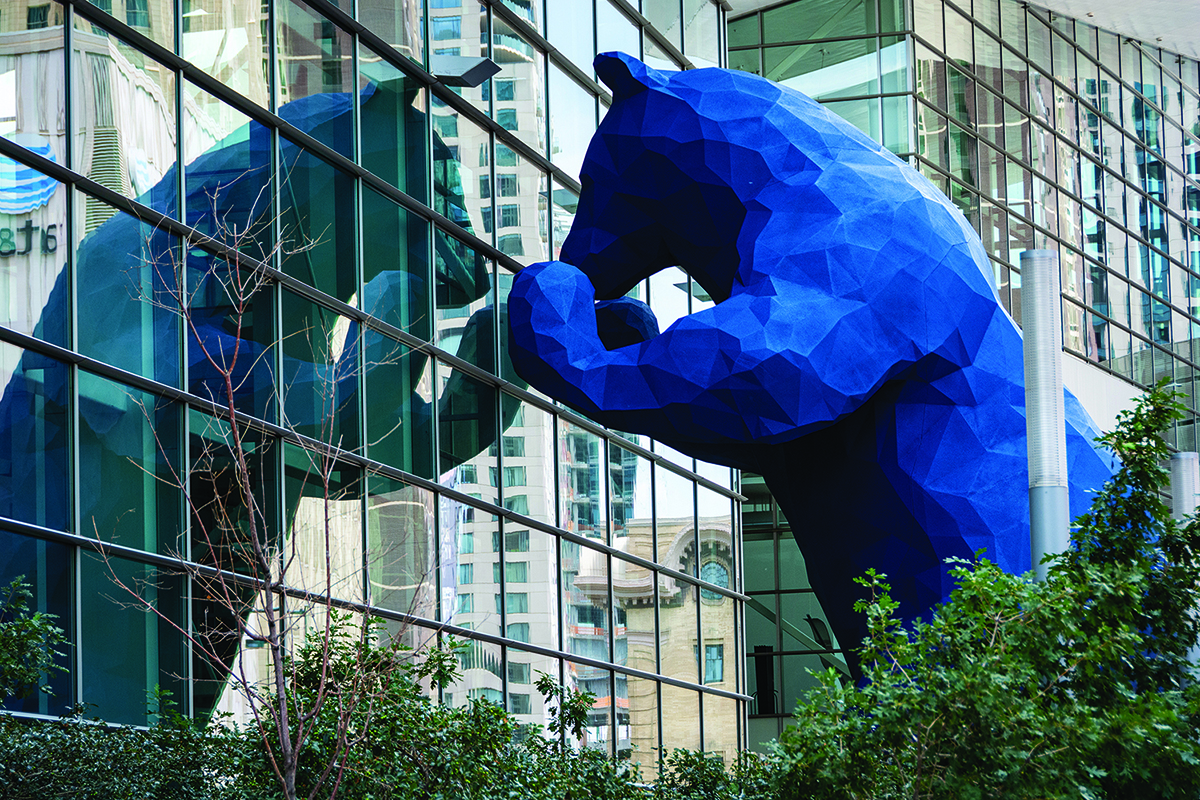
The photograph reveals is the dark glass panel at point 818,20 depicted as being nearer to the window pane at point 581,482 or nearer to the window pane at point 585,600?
the window pane at point 581,482

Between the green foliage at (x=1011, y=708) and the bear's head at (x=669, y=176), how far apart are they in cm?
285

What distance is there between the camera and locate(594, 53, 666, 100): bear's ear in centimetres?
891

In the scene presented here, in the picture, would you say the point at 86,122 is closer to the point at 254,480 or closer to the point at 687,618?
the point at 254,480

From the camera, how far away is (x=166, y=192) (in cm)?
1112

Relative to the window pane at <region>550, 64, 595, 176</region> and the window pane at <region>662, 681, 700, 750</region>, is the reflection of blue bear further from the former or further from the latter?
the window pane at <region>662, 681, 700, 750</region>

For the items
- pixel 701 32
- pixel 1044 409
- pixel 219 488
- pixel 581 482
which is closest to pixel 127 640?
pixel 219 488

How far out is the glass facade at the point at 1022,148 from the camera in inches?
1136

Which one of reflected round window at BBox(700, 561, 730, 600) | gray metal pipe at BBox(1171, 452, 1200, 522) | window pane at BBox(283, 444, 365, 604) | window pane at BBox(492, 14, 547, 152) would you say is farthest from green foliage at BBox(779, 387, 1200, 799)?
reflected round window at BBox(700, 561, 730, 600)

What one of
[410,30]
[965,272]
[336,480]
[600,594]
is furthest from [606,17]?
[965,272]

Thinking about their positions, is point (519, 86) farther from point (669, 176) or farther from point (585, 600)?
point (669, 176)

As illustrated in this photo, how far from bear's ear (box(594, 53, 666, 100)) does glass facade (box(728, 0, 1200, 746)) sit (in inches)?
744

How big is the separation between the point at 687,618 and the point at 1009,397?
34.8 feet

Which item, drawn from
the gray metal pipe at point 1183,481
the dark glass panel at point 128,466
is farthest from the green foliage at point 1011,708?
the dark glass panel at point 128,466

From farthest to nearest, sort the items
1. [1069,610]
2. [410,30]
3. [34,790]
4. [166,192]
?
1. [410,30]
2. [166,192]
3. [34,790]
4. [1069,610]
